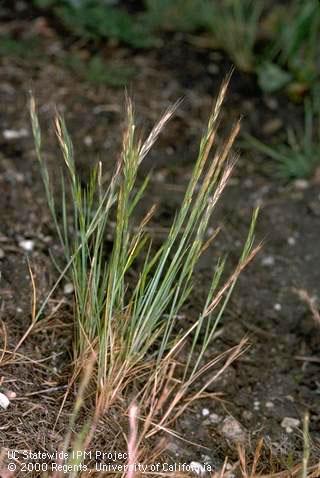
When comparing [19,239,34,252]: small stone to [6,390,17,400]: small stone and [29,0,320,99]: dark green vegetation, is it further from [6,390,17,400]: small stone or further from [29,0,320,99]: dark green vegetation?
[29,0,320,99]: dark green vegetation

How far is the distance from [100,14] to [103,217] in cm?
133

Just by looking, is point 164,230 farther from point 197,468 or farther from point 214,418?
point 197,468

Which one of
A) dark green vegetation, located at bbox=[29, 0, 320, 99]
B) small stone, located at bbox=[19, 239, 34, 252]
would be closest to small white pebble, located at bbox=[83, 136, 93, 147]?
dark green vegetation, located at bbox=[29, 0, 320, 99]

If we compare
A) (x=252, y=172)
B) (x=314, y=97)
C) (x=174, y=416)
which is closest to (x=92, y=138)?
(x=252, y=172)

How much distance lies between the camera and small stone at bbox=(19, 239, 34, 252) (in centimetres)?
233

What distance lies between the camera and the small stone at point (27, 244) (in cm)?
233

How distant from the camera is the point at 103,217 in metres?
1.89

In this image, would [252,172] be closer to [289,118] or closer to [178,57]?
[289,118]

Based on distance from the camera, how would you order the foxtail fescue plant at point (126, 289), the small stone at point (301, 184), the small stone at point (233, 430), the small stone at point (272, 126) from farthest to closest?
1. the small stone at point (272, 126)
2. the small stone at point (301, 184)
3. the small stone at point (233, 430)
4. the foxtail fescue plant at point (126, 289)

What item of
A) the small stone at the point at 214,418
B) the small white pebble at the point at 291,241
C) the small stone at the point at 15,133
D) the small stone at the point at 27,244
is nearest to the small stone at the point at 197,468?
the small stone at the point at 214,418

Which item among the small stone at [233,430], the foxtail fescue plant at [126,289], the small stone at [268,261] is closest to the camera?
the foxtail fescue plant at [126,289]

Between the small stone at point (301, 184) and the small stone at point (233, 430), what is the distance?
3.06ft

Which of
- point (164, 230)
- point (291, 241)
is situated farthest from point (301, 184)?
point (164, 230)

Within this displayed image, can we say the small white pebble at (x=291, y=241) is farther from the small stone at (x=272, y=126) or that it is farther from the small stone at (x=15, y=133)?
the small stone at (x=15, y=133)
